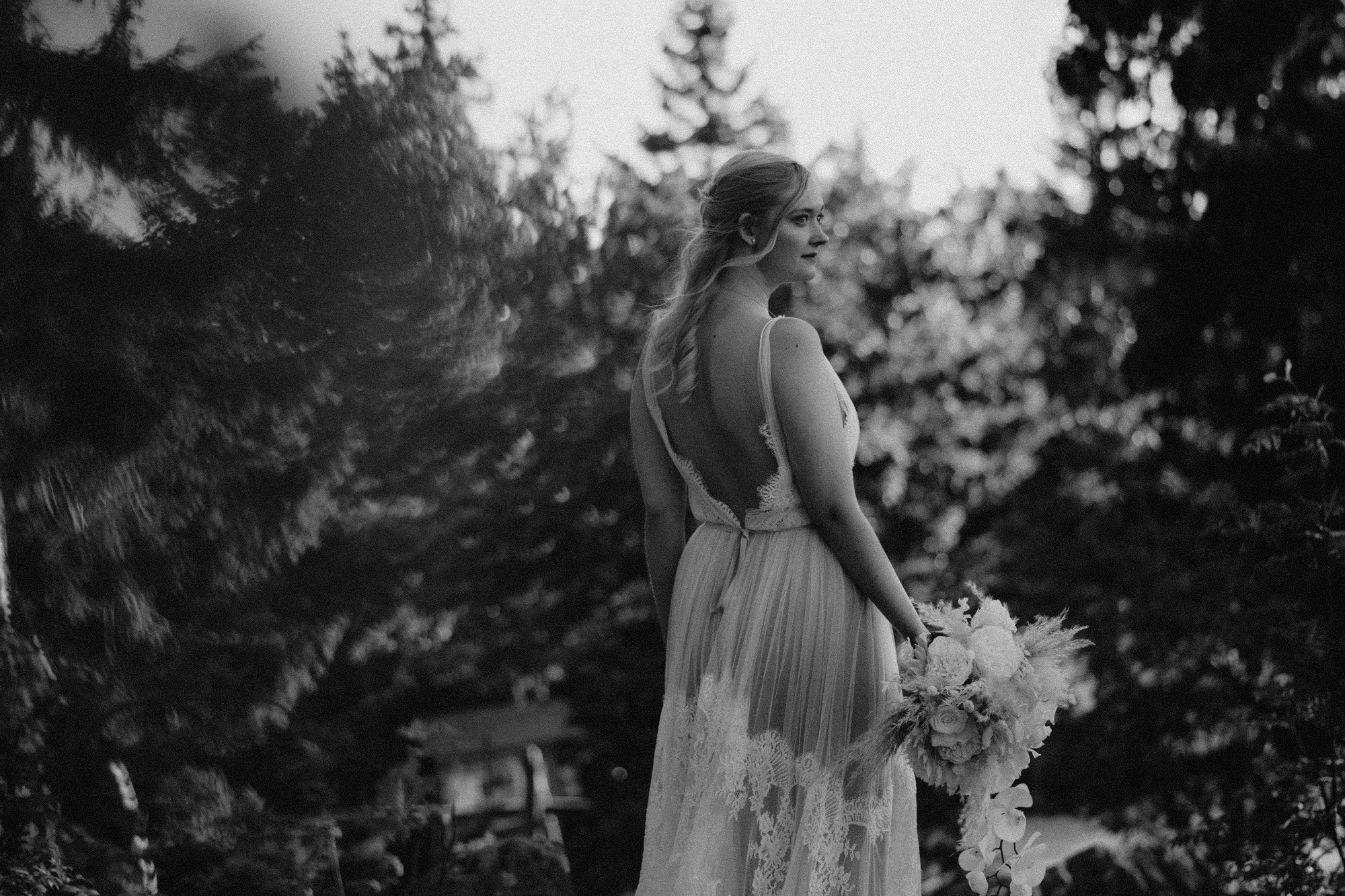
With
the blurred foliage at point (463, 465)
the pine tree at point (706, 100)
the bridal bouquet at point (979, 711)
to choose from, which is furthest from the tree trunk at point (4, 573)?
the pine tree at point (706, 100)

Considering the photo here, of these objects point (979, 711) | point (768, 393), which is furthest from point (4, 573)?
point (979, 711)

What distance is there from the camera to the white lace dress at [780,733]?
8.87 feet

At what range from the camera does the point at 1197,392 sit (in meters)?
8.70

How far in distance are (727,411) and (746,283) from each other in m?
0.29

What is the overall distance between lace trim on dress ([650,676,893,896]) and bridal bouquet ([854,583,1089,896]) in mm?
91

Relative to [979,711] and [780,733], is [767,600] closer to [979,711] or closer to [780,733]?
[780,733]

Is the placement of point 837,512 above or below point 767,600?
above

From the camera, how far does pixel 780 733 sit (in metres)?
2.77

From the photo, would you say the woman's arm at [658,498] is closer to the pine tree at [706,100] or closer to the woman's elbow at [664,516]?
the woman's elbow at [664,516]

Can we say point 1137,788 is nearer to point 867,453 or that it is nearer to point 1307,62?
point 867,453

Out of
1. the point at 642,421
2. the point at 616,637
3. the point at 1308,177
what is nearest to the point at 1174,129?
the point at 1308,177

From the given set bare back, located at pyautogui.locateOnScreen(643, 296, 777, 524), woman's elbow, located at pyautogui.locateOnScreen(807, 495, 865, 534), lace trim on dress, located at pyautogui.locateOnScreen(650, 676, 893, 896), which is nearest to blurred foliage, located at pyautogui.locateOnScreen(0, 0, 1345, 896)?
woman's elbow, located at pyautogui.locateOnScreen(807, 495, 865, 534)

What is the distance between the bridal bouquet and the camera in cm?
254

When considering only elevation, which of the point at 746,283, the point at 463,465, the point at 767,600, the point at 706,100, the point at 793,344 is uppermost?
the point at 706,100
